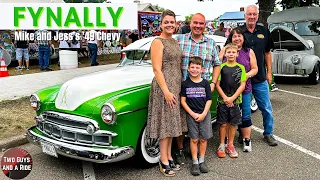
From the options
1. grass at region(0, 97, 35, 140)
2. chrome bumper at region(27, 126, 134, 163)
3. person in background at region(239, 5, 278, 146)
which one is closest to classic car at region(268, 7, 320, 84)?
person in background at region(239, 5, 278, 146)

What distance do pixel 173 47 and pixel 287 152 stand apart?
2.28 metres

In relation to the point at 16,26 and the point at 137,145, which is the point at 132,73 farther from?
the point at 16,26

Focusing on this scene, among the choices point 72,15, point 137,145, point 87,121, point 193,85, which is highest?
point 72,15

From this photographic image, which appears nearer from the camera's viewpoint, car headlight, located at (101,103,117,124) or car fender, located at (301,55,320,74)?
car headlight, located at (101,103,117,124)

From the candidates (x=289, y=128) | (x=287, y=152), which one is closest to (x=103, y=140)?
(x=287, y=152)

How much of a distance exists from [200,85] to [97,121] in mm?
1247

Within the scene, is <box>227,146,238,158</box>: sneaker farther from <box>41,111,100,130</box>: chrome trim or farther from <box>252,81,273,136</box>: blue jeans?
<box>41,111,100,130</box>: chrome trim

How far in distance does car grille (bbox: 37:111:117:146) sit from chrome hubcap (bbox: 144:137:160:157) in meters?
0.54

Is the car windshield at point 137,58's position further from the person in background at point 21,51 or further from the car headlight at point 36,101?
the person in background at point 21,51

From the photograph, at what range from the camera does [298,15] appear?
11016mm

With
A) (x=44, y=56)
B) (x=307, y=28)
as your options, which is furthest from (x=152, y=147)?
(x=44, y=56)

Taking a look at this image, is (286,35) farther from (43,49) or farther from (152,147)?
(43,49)

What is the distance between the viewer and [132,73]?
4.64 m

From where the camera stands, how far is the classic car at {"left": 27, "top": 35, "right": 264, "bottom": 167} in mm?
3582
